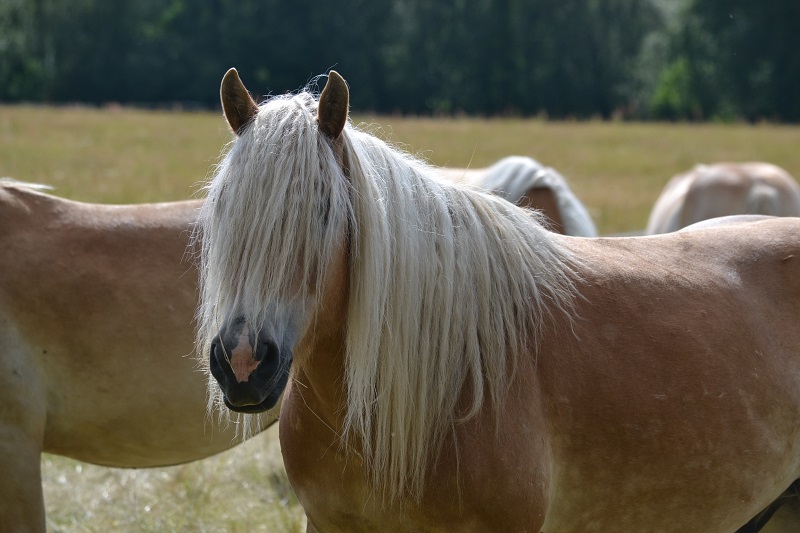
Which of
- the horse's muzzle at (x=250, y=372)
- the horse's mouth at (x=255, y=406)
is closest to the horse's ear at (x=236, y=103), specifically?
the horse's muzzle at (x=250, y=372)

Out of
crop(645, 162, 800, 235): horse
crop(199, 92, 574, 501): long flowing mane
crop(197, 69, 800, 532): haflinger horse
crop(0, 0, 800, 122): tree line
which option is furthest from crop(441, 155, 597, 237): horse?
crop(0, 0, 800, 122): tree line

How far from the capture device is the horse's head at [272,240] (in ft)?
6.57

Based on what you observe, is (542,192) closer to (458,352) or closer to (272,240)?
(458,352)

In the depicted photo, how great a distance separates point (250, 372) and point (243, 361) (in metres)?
0.03

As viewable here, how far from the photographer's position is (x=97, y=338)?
11.4ft

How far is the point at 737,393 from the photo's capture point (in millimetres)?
2578

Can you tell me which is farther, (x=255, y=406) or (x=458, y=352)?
(x=458, y=352)

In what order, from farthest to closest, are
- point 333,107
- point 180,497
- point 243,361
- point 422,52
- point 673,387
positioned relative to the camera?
point 422,52, point 180,497, point 673,387, point 333,107, point 243,361

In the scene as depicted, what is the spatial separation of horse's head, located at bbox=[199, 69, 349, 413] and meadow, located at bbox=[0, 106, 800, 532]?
403 millimetres

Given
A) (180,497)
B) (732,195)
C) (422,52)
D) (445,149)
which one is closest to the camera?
(180,497)

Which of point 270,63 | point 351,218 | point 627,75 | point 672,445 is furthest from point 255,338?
point 627,75

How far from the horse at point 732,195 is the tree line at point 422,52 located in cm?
3921

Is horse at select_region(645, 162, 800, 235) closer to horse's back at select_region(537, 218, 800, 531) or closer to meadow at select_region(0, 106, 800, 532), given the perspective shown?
meadow at select_region(0, 106, 800, 532)

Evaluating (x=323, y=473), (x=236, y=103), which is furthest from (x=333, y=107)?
(x=323, y=473)
